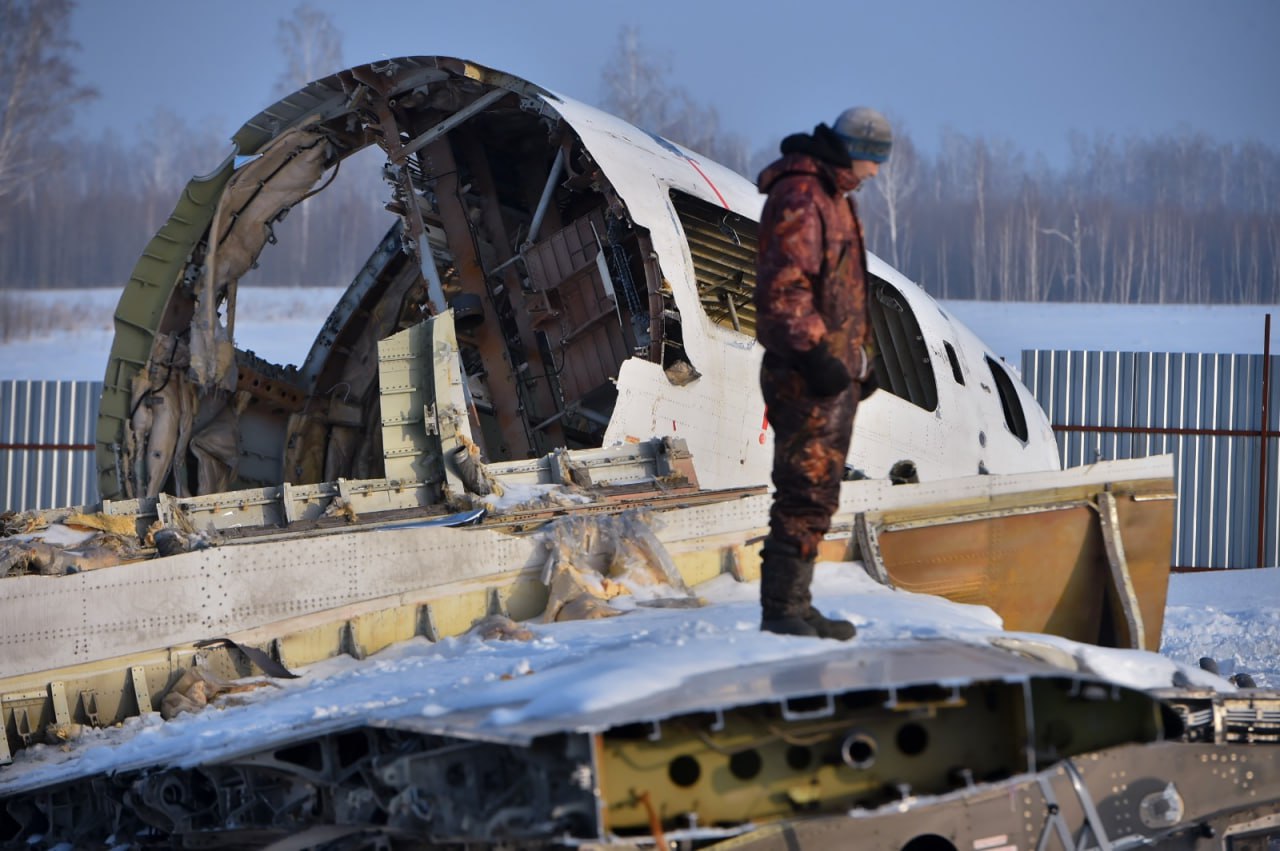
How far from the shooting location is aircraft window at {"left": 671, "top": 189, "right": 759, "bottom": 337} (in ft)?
36.5

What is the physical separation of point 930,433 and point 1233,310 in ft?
145

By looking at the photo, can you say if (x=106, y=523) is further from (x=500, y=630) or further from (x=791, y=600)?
(x=791, y=600)

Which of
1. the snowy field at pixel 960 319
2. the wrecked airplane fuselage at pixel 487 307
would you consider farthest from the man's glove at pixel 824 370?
the snowy field at pixel 960 319

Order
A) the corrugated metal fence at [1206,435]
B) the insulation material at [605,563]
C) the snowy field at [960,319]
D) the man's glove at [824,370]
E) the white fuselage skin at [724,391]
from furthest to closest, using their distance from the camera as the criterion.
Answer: the snowy field at [960,319], the corrugated metal fence at [1206,435], the white fuselage skin at [724,391], the insulation material at [605,563], the man's glove at [824,370]

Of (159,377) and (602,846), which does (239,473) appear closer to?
(159,377)

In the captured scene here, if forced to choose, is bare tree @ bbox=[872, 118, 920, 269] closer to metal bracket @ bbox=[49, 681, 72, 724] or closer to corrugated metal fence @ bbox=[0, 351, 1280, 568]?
corrugated metal fence @ bbox=[0, 351, 1280, 568]

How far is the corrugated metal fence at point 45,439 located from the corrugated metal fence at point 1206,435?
1651 cm

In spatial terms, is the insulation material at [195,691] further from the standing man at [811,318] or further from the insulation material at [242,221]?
the insulation material at [242,221]

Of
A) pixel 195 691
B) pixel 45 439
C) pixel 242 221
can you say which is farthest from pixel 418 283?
pixel 45 439

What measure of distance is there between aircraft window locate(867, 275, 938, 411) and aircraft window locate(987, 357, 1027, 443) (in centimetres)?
128

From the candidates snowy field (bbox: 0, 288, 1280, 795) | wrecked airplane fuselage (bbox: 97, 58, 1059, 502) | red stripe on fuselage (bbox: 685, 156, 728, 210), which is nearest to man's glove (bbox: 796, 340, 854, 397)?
snowy field (bbox: 0, 288, 1280, 795)

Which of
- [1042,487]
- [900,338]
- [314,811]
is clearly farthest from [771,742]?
[900,338]

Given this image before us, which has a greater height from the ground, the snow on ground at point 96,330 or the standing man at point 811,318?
the snow on ground at point 96,330

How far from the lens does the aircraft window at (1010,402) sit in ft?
41.6
